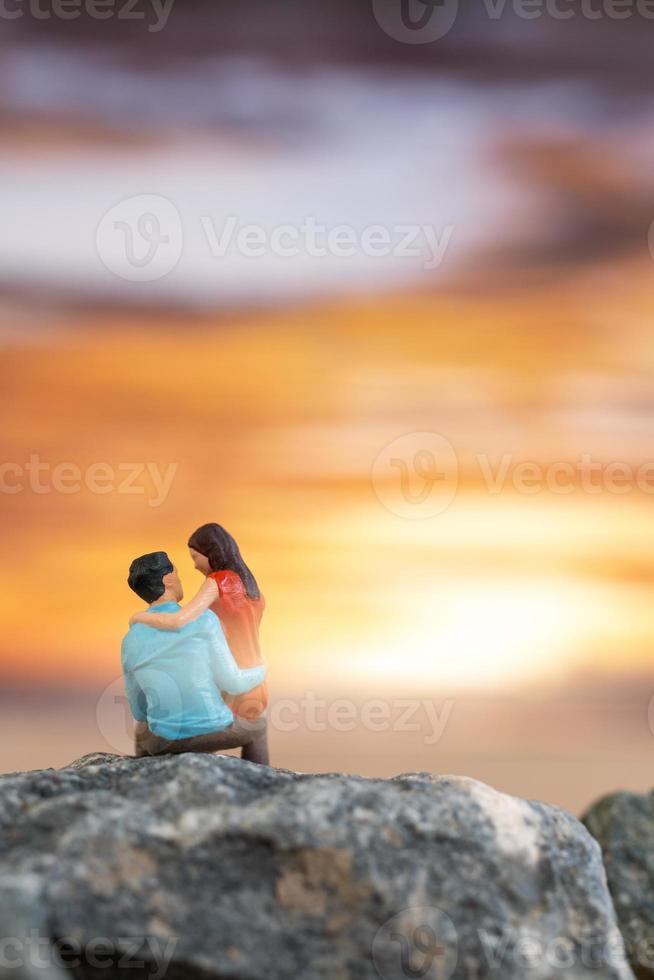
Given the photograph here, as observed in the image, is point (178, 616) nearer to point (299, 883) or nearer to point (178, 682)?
point (178, 682)

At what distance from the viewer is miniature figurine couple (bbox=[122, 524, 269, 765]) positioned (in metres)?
6.32

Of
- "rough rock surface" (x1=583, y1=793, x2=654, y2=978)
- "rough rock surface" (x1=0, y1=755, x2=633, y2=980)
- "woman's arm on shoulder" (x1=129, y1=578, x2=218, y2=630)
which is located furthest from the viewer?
"rough rock surface" (x1=583, y1=793, x2=654, y2=978)

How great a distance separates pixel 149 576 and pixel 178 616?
40 centimetres

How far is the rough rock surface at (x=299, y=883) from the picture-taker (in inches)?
170

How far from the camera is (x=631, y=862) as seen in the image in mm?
9125

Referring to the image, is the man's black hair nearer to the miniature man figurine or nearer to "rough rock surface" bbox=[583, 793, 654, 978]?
the miniature man figurine

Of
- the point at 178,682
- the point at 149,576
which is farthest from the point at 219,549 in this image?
the point at 178,682

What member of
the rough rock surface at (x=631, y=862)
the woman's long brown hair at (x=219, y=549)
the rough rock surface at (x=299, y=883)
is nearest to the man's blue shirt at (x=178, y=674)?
the woman's long brown hair at (x=219, y=549)

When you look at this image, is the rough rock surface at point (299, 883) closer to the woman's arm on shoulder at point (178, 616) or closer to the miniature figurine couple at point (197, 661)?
the miniature figurine couple at point (197, 661)

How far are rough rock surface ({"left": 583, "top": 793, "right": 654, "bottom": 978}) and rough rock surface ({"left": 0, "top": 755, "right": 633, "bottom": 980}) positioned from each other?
2272mm

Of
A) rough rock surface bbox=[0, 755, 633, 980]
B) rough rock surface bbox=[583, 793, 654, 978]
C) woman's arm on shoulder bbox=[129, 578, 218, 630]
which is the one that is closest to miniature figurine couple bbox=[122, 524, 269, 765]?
woman's arm on shoulder bbox=[129, 578, 218, 630]

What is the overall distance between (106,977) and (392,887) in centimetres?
127

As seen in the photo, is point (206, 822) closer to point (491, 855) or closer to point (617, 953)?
point (491, 855)

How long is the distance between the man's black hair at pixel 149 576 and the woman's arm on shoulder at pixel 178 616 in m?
0.22
